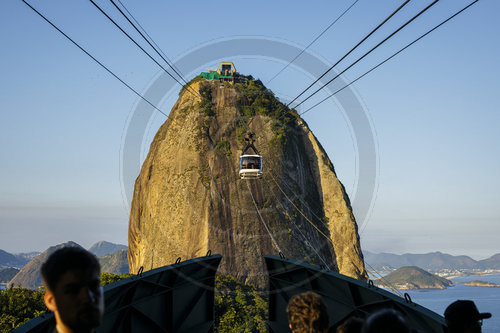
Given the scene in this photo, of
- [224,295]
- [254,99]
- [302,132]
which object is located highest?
[254,99]

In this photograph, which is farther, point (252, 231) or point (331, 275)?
point (252, 231)

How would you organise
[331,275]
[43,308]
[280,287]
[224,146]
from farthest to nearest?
[224,146]
[43,308]
[280,287]
[331,275]

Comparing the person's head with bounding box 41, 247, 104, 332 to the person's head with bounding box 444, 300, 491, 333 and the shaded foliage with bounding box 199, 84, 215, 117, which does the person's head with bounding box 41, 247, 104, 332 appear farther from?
the shaded foliage with bounding box 199, 84, 215, 117

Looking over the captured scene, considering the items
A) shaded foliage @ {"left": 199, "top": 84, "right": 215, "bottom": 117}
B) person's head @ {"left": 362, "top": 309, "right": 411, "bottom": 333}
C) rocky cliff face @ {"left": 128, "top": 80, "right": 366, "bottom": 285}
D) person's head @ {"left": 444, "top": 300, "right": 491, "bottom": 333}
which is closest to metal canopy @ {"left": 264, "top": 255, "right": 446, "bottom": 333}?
person's head @ {"left": 444, "top": 300, "right": 491, "bottom": 333}

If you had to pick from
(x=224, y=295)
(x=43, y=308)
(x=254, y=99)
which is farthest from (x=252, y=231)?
(x=43, y=308)

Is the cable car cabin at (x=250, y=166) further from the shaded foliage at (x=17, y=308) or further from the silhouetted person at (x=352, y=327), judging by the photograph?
the silhouetted person at (x=352, y=327)

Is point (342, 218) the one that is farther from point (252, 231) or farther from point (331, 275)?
point (331, 275)

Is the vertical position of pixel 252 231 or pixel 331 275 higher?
pixel 252 231
